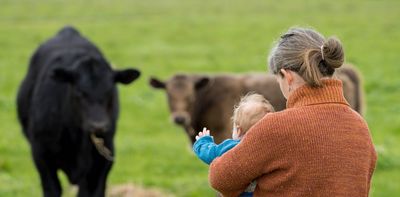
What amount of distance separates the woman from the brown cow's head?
7977 millimetres

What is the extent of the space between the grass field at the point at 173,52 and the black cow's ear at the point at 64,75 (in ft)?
6.37

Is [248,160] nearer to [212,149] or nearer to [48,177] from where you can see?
[212,149]

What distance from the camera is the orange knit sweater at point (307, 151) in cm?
330

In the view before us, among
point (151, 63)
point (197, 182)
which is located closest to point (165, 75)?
point (151, 63)

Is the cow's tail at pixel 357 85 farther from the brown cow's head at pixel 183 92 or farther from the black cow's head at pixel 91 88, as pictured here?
the black cow's head at pixel 91 88

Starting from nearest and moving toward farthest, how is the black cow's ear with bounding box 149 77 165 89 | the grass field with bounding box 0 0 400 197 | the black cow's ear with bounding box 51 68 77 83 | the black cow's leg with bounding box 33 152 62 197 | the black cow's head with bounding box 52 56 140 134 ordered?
the black cow's head with bounding box 52 56 140 134, the black cow's ear with bounding box 51 68 77 83, the black cow's leg with bounding box 33 152 62 197, the grass field with bounding box 0 0 400 197, the black cow's ear with bounding box 149 77 165 89

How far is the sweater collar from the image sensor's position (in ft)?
11.1

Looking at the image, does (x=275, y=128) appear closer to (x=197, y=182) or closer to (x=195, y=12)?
(x=197, y=182)

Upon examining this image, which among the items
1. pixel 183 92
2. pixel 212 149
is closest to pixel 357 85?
pixel 183 92

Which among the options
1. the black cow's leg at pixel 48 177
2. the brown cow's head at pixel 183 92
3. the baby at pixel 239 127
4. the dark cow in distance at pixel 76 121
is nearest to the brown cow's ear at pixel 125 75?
the dark cow in distance at pixel 76 121

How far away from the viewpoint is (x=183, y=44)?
1028 inches

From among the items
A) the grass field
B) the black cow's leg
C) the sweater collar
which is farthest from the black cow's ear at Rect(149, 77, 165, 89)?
the sweater collar

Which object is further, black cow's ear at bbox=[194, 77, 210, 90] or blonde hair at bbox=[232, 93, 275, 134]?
black cow's ear at bbox=[194, 77, 210, 90]

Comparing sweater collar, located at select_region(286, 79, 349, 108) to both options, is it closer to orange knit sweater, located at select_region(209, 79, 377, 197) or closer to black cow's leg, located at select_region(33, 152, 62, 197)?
orange knit sweater, located at select_region(209, 79, 377, 197)
